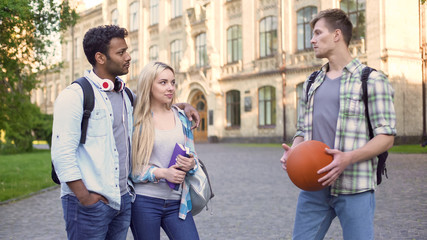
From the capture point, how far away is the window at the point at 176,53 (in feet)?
130

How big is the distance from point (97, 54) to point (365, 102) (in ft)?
5.88

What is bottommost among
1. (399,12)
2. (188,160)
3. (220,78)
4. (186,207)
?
(186,207)

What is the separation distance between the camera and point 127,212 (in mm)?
3342

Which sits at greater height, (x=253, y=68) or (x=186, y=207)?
(x=253, y=68)

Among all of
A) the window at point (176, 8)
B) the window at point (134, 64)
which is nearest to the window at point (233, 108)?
the window at point (176, 8)

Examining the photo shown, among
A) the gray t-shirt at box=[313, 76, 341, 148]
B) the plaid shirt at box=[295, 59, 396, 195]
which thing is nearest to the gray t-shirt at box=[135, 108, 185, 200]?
the gray t-shirt at box=[313, 76, 341, 148]

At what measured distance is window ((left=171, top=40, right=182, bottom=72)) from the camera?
39688 mm

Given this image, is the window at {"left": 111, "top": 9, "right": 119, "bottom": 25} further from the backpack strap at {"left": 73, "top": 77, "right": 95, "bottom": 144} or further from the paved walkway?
the backpack strap at {"left": 73, "top": 77, "right": 95, "bottom": 144}

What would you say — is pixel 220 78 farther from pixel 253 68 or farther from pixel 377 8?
pixel 377 8

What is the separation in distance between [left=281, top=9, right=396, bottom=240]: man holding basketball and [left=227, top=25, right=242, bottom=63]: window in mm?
31043

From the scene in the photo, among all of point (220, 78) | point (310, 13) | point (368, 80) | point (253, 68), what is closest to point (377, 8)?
point (310, 13)

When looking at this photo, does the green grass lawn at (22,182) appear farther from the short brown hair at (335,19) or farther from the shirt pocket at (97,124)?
the short brown hair at (335,19)

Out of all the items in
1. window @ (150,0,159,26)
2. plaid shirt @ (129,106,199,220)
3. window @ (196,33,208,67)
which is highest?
window @ (150,0,159,26)

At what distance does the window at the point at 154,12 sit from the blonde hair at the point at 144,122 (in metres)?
40.1
